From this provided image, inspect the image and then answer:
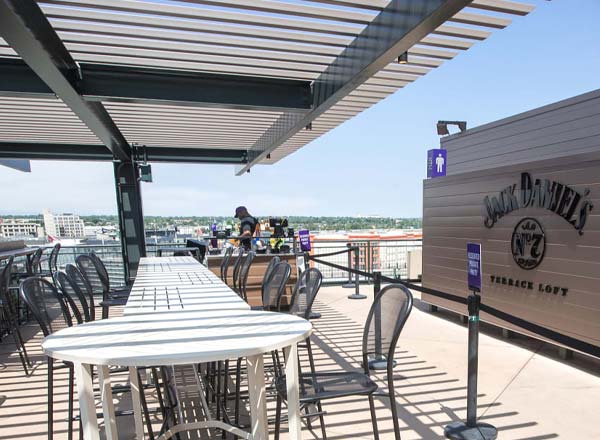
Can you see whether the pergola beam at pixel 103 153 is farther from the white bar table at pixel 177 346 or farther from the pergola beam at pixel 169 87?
the white bar table at pixel 177 346

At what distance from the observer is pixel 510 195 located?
410 cm

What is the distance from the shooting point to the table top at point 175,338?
1.19 metres

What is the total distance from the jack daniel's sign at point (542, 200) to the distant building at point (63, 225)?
1086cm

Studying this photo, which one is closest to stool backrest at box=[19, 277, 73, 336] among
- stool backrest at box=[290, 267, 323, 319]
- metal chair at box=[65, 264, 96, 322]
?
metal chair at box=[65, 264, 96, 322]

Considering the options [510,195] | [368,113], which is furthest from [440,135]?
[510,195]

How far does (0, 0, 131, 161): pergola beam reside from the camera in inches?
84.9

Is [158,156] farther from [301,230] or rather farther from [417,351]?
[417,351]

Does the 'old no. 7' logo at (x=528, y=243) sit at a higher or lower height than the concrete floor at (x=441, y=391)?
higher

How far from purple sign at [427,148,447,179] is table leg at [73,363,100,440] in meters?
6.83

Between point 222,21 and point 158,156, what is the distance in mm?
5372

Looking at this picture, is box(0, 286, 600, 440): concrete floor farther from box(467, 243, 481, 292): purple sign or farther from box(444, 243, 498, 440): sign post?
box(467, 243, 481, 292): purple sign

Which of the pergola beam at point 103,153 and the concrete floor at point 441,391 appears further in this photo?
the pergola beam at point 103,153

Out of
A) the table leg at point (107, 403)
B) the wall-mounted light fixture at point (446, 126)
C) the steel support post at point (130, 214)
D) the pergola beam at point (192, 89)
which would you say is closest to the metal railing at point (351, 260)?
the steel support post at point (130, 214)

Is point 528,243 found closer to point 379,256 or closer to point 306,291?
point 306,291
